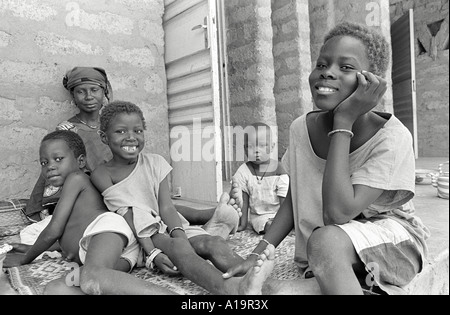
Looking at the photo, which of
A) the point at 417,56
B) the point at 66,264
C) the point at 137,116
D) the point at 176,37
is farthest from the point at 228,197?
the point at 417,56

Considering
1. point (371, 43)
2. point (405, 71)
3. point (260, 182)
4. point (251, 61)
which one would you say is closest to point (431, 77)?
point (405, 71)

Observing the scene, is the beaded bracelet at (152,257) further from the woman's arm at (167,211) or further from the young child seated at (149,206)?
the woman's arm at (167,211)

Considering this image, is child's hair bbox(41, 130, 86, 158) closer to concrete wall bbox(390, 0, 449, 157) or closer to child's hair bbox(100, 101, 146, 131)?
child's hair bbox(100, 101, 146, 131)

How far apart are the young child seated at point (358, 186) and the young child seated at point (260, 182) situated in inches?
39.3

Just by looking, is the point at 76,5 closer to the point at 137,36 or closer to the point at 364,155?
the point at 137,36

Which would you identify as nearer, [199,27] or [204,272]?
[204,272]

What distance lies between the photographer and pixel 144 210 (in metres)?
1.85

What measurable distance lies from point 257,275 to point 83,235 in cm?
89

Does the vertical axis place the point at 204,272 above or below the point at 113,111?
below

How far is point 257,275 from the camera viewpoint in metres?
1.20

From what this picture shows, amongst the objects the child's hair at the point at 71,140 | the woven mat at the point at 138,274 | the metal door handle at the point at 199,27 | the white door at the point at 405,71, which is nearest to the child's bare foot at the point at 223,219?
the woven mat at the point at 138,274

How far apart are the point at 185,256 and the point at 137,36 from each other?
2.79m

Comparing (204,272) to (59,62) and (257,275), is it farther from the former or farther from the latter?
(59,62)

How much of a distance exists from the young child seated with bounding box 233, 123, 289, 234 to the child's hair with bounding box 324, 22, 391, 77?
1189 millimetres
